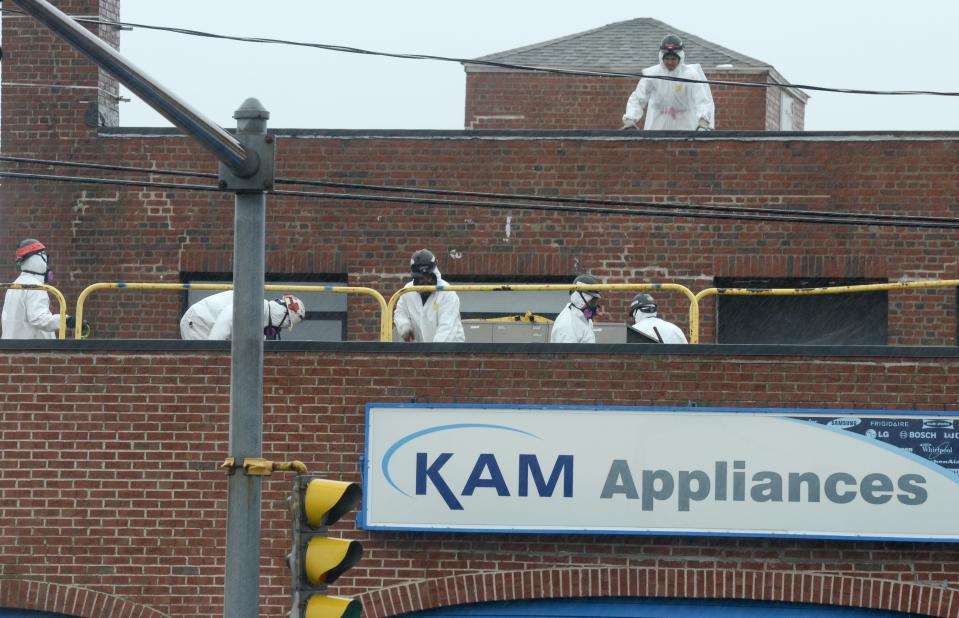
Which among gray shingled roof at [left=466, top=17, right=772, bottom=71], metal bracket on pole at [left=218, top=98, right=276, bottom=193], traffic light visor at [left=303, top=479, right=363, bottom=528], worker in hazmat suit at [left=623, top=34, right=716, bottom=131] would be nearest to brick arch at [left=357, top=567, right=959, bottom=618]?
traffic light visor at [left=303, top=479, right=363, bottom=528]

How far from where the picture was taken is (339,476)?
13883mm

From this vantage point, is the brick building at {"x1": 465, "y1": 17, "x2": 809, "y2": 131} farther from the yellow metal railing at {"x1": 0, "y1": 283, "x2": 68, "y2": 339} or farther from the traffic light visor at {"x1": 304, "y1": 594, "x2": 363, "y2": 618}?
the traffic light visor at {"x1": 304, "y1": 594, "x2": 363, "y2": 618}

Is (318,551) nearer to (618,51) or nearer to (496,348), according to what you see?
(496,348)

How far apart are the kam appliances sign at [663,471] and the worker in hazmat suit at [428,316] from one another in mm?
918

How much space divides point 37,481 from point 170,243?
4970 mm

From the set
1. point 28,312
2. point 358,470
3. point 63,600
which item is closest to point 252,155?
point 358,470

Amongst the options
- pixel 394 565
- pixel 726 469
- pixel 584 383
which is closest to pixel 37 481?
pixel 394 565

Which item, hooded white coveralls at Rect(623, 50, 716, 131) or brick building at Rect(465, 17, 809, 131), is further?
brick building at Rect(465, 17, 809, 131)

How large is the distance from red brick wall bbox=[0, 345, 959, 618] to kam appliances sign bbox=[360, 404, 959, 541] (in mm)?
158

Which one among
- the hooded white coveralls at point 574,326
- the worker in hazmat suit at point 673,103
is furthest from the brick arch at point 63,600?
the worker in hazmat suit at point 673,103

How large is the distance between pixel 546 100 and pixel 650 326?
12.9 meters

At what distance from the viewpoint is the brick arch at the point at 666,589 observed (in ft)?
44.0

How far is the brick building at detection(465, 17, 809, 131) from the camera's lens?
87.8ft

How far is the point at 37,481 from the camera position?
14.0 metres
